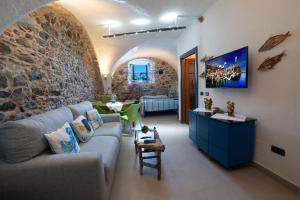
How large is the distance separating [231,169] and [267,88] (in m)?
1.19

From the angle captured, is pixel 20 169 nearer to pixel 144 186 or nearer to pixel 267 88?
pixel 144 186

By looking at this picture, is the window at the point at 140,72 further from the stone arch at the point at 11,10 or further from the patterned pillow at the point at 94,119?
the stone arch at the point at 11,10

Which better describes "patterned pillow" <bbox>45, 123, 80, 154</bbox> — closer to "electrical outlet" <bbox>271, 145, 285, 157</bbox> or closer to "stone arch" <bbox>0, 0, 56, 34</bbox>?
"stone arch" <bbox>0, 0, 56, 34</bbox>

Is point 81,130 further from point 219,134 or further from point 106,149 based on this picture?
point 219,134

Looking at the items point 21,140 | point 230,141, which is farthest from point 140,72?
point 21,140

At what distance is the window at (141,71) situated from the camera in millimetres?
8602

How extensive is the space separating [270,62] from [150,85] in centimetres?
674

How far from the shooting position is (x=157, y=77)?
28.8ft

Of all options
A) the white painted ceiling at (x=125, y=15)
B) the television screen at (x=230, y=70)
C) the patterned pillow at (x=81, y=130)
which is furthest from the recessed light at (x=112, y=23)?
the patterned pillow at (x=81, y=130)

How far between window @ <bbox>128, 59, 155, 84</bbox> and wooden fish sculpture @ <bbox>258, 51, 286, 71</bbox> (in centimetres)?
665

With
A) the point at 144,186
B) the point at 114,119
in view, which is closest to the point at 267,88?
the point at 144,186

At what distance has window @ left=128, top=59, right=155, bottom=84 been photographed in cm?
860

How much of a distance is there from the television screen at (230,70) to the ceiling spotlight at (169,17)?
1281 mm

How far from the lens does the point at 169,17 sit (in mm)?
3775
